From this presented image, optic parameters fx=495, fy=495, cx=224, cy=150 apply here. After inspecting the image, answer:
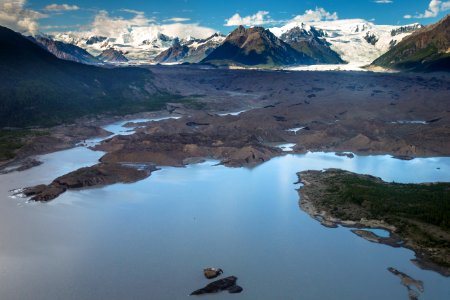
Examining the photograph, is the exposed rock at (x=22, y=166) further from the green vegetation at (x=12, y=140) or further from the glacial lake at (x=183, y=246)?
the glacial lake at (x=183, y=246)

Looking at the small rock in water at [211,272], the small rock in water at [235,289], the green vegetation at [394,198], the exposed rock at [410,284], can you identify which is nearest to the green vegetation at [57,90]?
the green vegetation at [394,198]

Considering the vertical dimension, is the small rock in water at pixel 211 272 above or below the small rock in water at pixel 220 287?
above

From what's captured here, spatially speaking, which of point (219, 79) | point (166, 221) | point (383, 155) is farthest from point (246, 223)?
point (219, 79)

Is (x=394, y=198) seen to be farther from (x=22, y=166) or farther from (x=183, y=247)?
(x=22, y=166)

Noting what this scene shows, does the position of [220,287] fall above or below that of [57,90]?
below

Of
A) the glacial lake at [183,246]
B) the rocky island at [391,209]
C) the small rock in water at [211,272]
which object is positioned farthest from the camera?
the rocky island at [391,209]

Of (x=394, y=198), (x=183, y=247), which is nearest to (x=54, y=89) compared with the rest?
(x=183, y=247)
